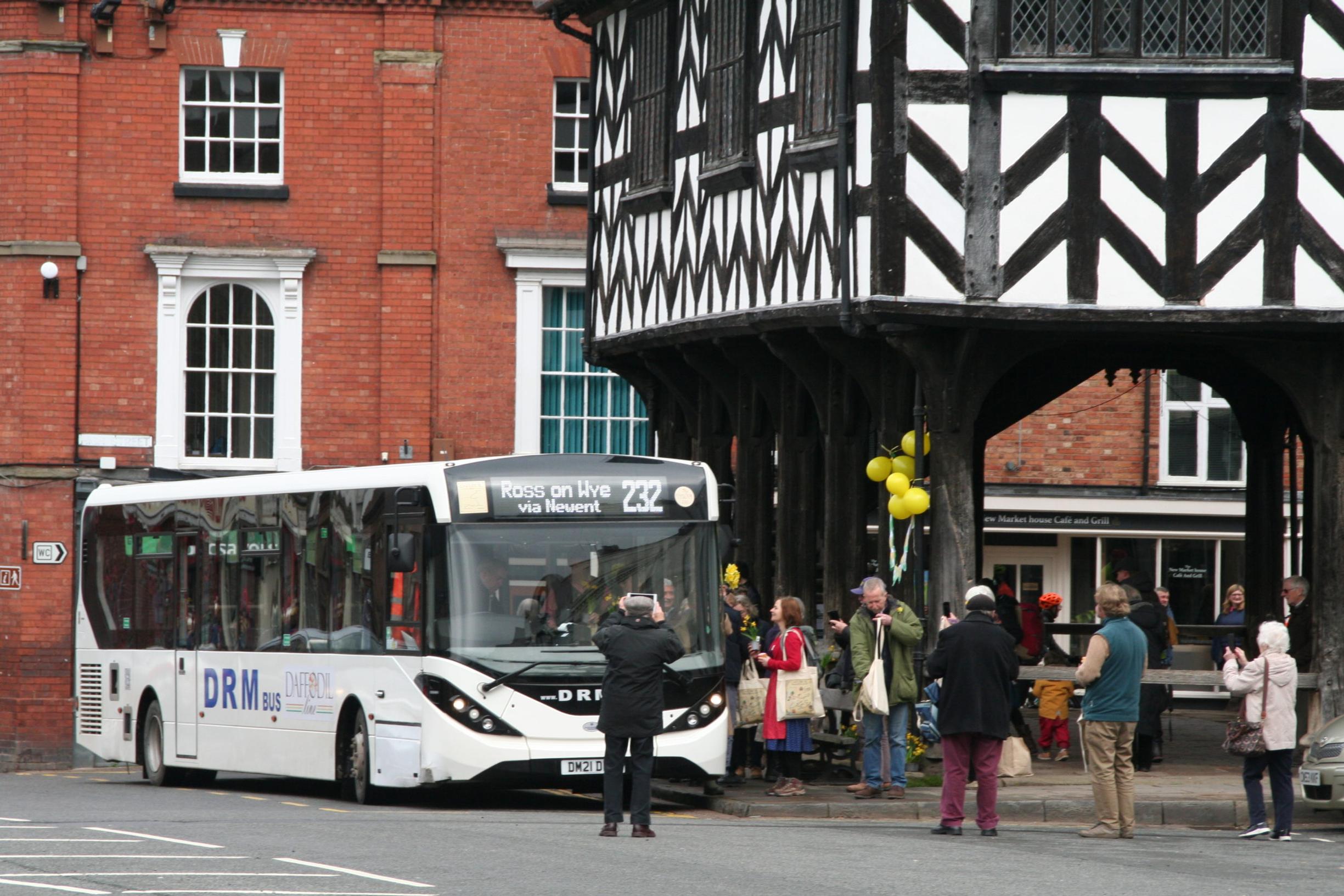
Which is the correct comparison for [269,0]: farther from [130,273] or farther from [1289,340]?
[1289,340]

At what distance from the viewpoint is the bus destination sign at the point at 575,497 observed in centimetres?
1611

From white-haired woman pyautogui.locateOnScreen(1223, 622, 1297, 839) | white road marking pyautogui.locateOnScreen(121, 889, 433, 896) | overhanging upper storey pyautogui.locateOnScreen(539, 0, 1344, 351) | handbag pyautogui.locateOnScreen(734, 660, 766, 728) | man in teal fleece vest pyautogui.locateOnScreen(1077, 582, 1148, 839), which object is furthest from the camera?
handbag pyautogui.locateOnScreen(734, 660, 766, 728)

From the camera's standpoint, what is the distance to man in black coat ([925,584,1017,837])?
557 inches

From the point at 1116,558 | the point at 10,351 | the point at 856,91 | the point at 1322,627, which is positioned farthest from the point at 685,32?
the point at 10,351

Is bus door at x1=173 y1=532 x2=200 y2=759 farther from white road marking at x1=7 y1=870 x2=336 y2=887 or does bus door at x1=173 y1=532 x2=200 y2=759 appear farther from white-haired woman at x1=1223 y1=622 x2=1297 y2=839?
white-haired woman at x1=1223 y1=622 x2=1297 y2=839

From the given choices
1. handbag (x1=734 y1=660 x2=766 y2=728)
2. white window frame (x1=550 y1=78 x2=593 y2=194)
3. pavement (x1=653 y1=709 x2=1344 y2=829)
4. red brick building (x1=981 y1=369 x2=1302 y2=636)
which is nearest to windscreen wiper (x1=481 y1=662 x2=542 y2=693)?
pavement (x1=653 y1=709 x2=1344 y2=829)

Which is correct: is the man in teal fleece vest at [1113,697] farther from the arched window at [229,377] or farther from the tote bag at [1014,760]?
the arched window at [229,377]

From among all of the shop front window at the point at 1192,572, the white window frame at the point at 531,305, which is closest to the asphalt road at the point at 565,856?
the white window frame at the point at 531,305

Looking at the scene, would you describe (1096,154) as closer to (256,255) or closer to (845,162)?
(845,162)

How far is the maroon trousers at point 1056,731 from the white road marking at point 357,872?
950cm

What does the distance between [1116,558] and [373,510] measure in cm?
915

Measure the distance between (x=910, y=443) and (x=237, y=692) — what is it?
6166mm

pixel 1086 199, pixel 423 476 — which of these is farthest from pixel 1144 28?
pixel 423 476

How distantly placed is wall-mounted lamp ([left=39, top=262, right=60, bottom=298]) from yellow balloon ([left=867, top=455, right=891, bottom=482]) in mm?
13511
